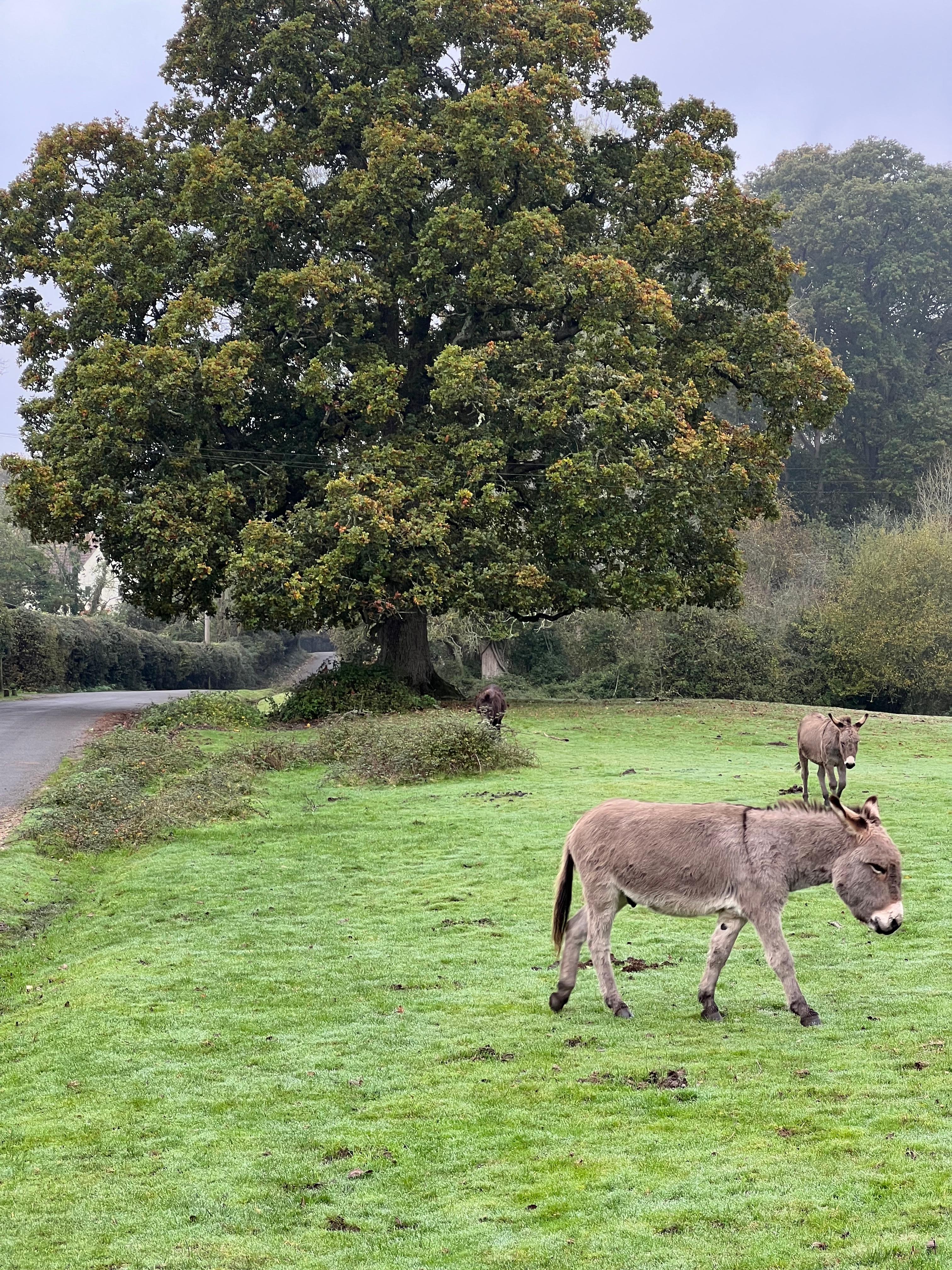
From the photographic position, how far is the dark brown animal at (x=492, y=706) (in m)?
28.0

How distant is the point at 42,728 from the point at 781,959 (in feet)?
92.3

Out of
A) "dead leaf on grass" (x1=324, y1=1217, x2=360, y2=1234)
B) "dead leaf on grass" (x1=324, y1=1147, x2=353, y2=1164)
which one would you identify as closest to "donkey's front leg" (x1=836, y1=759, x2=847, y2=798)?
"dead leaf on grass" (x1=324, y1=1147, x2=353, y2=1164)

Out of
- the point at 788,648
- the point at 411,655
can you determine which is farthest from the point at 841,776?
the point at 788,648

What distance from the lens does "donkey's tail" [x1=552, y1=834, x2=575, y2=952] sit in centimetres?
929

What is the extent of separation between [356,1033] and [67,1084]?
2144mm

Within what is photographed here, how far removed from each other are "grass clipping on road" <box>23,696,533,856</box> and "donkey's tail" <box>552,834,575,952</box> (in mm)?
10924

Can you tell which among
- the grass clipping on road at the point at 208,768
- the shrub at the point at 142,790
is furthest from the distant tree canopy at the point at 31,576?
the shrub at the point at 142,790

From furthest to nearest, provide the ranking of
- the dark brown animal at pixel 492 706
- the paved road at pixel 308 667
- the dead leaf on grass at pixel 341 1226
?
the paved road at pixel 308 667 < the dark brown animal at pixel 492 706 < the dead leaf on grass at pixel 341 1226

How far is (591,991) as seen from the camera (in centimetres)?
1001

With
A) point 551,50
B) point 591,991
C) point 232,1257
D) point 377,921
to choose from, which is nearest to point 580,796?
point 377,921

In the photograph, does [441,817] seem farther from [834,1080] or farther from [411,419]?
[411,419]

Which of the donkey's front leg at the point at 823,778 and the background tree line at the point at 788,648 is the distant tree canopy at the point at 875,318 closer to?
the background tree line at the point at 788,648

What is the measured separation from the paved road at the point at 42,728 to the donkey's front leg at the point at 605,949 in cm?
1415

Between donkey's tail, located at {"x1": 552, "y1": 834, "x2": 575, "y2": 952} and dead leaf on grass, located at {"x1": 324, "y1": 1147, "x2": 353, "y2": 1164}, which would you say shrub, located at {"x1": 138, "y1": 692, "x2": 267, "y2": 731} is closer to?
donkey's tail, located at {"x1": 552, "y1": 834, "x2": 575, "y2": 952}
